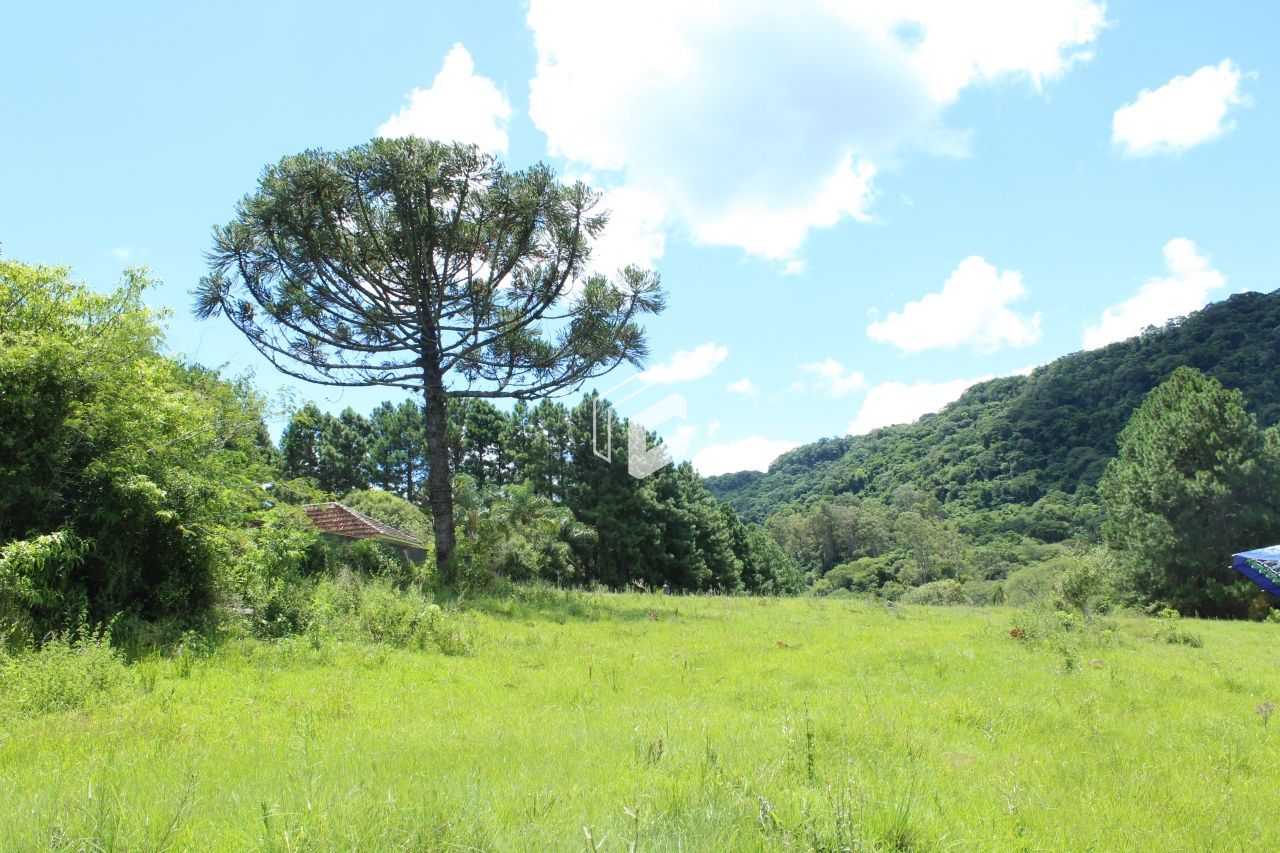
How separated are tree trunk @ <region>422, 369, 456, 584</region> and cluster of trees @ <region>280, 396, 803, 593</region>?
66 cm

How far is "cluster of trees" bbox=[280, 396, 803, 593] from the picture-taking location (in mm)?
26109

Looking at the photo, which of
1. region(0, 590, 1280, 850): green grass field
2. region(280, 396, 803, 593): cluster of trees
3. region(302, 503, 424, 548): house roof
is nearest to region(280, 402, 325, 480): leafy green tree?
region(280, 396, 803, 593): cluster of trees

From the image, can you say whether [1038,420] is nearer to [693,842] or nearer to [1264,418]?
[1264,418]

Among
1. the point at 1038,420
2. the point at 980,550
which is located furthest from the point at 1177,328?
the point at 980,550

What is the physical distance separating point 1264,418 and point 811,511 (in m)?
49.6

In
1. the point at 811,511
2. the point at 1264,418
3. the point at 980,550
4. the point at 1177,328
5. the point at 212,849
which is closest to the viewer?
the point at 212,849

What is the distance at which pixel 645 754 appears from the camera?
4152 mm

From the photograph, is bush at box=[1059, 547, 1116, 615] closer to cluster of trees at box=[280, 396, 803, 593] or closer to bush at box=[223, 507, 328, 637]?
cluster of trees at box=[280, 396, 803, 593]

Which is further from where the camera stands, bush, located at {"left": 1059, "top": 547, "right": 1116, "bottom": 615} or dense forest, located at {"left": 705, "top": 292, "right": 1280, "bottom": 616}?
dense forest, located at {"left": 705, "top": 292, "right": 1280, "bottom": 616}

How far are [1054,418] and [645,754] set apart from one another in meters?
99.0

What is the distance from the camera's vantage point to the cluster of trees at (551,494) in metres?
26.1

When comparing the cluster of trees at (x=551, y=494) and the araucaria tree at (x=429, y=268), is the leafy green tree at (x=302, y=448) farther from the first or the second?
the araucaria tree at (x=429, y=268)

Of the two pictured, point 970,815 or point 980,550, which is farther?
point 980,550

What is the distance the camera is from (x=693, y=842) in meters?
2.76
